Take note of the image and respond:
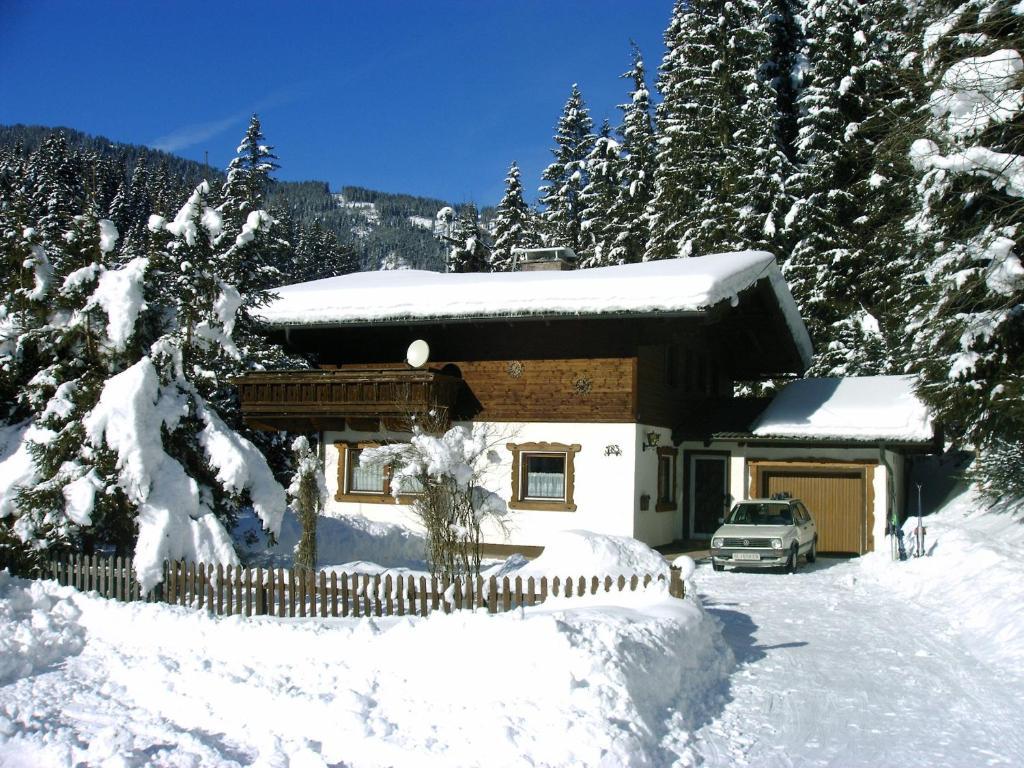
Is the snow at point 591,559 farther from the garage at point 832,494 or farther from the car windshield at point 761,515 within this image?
the garage at point 832,494

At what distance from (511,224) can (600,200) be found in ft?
25.3

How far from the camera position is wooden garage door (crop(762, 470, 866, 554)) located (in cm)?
2105

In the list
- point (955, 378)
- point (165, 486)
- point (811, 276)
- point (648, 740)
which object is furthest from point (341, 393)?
point (811, 276)

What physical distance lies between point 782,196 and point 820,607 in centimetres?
2061

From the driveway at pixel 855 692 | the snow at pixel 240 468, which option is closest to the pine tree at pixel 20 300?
the snow at pixel 240 468

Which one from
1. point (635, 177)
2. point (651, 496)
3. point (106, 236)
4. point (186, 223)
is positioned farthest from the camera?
point (635, 177)

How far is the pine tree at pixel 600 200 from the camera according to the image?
4188 centimetres

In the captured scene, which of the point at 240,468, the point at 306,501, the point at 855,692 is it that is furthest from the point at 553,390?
the point at 855,692

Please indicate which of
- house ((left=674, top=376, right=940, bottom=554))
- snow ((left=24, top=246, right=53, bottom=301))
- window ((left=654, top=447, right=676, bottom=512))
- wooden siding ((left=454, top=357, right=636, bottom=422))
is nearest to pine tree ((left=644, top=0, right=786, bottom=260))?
house ((left=674, top=376, right=940, bottom=554))

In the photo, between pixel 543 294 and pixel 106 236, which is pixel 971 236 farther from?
pixel 106 236

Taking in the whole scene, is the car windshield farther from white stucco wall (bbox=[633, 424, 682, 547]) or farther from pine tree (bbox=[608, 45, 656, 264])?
pine tree (bbox=[608, 45, 656, 264])

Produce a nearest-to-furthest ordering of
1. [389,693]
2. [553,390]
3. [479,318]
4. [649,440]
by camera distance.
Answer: [389,693], [479,318], [649,440], [553,390]

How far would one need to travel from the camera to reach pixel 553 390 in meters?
19.9

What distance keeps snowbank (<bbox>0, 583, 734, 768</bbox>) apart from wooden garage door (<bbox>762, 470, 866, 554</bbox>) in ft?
39.9
